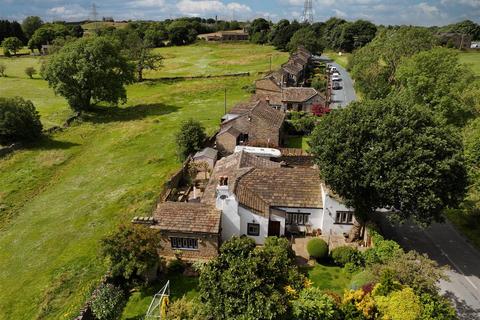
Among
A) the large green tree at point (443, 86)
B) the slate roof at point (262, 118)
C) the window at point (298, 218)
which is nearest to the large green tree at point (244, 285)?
the window at point (298, 218)

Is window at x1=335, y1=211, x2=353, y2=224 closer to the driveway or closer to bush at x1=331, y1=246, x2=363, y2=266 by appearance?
bush at x1=331, y1=246, x2=363, y2=266

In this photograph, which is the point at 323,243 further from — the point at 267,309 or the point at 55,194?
the point at 55,194

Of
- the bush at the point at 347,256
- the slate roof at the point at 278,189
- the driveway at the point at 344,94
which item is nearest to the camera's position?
the bush at the point at 347,256

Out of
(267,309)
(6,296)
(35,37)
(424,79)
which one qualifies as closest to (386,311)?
(267,309)

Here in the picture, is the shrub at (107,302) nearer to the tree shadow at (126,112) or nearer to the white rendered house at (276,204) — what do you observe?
the white rendered house at (276,204)

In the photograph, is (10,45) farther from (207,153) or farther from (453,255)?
(453,255)

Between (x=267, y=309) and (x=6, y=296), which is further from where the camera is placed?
(x=6, y=296)

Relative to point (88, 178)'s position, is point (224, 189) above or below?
above
